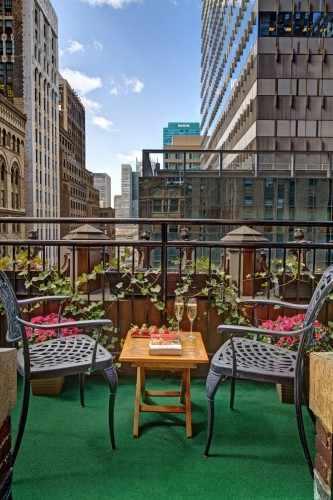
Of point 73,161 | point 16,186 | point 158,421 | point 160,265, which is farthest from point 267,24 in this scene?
point 73,161

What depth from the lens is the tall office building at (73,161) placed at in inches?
2223

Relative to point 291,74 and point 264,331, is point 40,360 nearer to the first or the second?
point 264,331

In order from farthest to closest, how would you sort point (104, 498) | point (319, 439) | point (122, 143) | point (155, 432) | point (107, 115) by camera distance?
point (107, 115)
point (122, 143)
point (155, 432)
point (104, 498)
point (319, 439)

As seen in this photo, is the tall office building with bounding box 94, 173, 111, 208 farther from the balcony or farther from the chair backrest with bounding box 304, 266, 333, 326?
the chair backrest with bounding box 304, 266, 333, 326

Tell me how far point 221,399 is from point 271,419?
347 millimetres

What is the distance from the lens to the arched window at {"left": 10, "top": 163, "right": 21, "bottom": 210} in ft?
120

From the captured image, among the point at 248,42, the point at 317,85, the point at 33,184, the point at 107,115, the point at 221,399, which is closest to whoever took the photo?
the point at 221,399

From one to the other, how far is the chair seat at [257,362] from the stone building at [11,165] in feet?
106

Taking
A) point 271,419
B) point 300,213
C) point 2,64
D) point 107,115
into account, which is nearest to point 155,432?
point 271,419

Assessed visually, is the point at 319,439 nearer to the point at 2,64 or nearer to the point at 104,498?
the point at 104,498

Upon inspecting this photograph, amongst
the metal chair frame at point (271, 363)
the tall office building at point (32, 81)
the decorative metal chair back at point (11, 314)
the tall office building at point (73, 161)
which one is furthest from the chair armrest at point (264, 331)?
the tall office building at point (73, 161)

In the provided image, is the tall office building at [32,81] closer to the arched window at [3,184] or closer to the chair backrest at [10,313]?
the arched window at [3,184]

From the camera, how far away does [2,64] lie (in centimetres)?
4219

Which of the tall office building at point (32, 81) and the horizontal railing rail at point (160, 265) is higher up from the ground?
the tall office building at point (32, 81)
